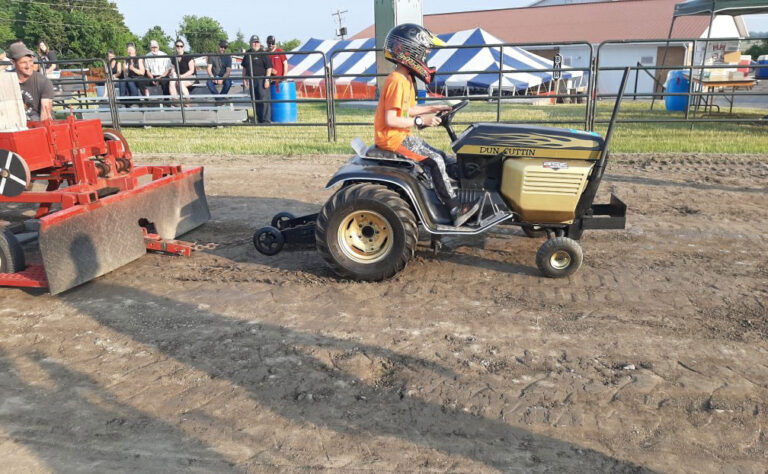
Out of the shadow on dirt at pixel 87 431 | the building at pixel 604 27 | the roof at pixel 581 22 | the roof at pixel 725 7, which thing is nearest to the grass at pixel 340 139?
the roof at pixel 725 7

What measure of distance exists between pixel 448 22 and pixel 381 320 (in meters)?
43.5

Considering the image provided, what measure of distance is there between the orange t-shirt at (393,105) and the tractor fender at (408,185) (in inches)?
8.1

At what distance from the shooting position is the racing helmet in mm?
4453

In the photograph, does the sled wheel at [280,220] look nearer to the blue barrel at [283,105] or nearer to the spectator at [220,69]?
the blue barrel at [283,105]

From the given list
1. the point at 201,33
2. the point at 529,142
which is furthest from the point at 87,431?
the point at 201,33

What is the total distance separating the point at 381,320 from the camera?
3994 millimetres

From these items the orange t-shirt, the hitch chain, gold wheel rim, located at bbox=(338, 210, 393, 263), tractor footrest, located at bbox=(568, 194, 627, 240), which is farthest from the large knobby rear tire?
the hitch chain

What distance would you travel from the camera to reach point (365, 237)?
15.5 feet

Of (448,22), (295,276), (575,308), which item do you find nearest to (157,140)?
(295,276)

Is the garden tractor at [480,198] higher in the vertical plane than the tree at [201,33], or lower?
lower

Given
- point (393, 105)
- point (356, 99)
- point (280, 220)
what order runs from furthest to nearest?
point (356, 99), point (280, 220), point (393, 105)

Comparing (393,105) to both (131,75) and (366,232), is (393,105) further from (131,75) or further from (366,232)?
(131,75)

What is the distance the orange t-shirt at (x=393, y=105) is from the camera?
14.6 feet

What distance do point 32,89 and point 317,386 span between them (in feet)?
18.0
